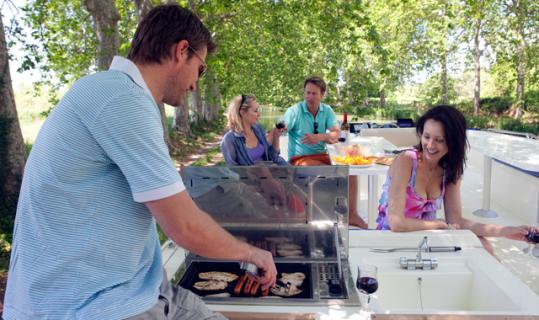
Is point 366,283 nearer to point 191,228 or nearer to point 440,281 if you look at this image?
point 440,281

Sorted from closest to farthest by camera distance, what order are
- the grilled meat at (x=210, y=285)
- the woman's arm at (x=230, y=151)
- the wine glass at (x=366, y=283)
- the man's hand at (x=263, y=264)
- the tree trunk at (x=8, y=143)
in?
the man's hand at (x=263, y=264) → the wine glass at (x=366, y=283) → the grilled meat at (x=210, y=285) → the woman's arm at (x=230, y=151) → the tree trunk at (x=8, y=143)

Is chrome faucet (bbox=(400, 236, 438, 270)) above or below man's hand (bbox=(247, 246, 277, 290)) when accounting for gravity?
below

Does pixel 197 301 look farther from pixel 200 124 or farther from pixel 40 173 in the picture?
pixel 200 124

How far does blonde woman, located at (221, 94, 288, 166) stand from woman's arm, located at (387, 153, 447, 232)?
1.93 meters

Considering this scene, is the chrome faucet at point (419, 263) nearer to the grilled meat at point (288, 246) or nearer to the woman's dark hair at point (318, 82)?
the grilled meat at point (288, 246)

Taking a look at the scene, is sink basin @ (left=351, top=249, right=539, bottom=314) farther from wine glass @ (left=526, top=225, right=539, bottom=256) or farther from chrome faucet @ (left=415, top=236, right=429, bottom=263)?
wine glass @ (left=526, top=225, right=539, bottom=256)

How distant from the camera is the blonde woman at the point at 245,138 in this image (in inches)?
178

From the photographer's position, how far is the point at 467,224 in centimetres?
273

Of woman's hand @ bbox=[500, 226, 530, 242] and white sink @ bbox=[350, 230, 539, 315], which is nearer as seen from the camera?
white sink @ bbox=[350, 230, 539, 315]

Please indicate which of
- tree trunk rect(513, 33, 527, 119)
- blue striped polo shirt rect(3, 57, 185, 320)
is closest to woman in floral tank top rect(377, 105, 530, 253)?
blue striped polo shirt rect(3, 57, 185, 320)

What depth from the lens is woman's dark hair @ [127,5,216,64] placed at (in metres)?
1.32

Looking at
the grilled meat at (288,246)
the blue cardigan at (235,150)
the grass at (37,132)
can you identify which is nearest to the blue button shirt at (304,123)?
the blue cardigan at (235,150)

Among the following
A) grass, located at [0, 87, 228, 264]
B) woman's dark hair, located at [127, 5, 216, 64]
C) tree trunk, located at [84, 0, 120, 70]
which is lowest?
grass, located at [0, 87, 228, 264]

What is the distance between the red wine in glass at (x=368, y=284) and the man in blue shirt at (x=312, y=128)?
355cm
